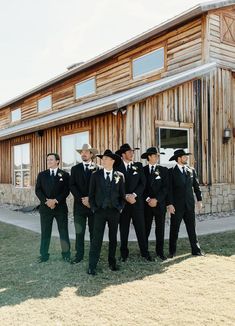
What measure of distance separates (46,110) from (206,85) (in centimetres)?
1062

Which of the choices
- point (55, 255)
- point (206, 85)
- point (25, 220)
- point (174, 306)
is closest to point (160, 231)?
point (55, 255)

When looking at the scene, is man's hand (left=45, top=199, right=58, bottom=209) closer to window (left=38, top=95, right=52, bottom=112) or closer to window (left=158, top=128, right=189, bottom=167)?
window (left=158, top=128, right=189, bottom=167)

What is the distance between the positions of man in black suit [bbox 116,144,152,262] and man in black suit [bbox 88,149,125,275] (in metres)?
0.50

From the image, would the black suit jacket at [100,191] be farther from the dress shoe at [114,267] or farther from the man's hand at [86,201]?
the dress shoe at [114,267]

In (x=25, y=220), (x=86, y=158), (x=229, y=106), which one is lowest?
(x=25, y=220)

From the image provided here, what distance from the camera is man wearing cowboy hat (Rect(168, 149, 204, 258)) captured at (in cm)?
629

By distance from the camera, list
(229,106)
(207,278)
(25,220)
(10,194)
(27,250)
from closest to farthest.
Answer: (207,278) → (27,250) → (25,220) → (229,106) → (10,194)

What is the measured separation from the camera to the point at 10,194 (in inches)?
635

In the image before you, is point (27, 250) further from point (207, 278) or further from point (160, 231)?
point (207, 278)

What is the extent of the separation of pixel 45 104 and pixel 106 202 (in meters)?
15.6

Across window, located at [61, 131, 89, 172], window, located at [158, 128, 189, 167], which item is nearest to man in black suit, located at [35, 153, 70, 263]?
window, located at [158, 128, 189, 167]

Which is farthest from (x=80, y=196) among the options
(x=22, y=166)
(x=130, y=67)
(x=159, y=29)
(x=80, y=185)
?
(x=22, y=166)

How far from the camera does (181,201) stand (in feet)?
20.9

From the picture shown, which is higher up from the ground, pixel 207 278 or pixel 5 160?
pixel 5 160
